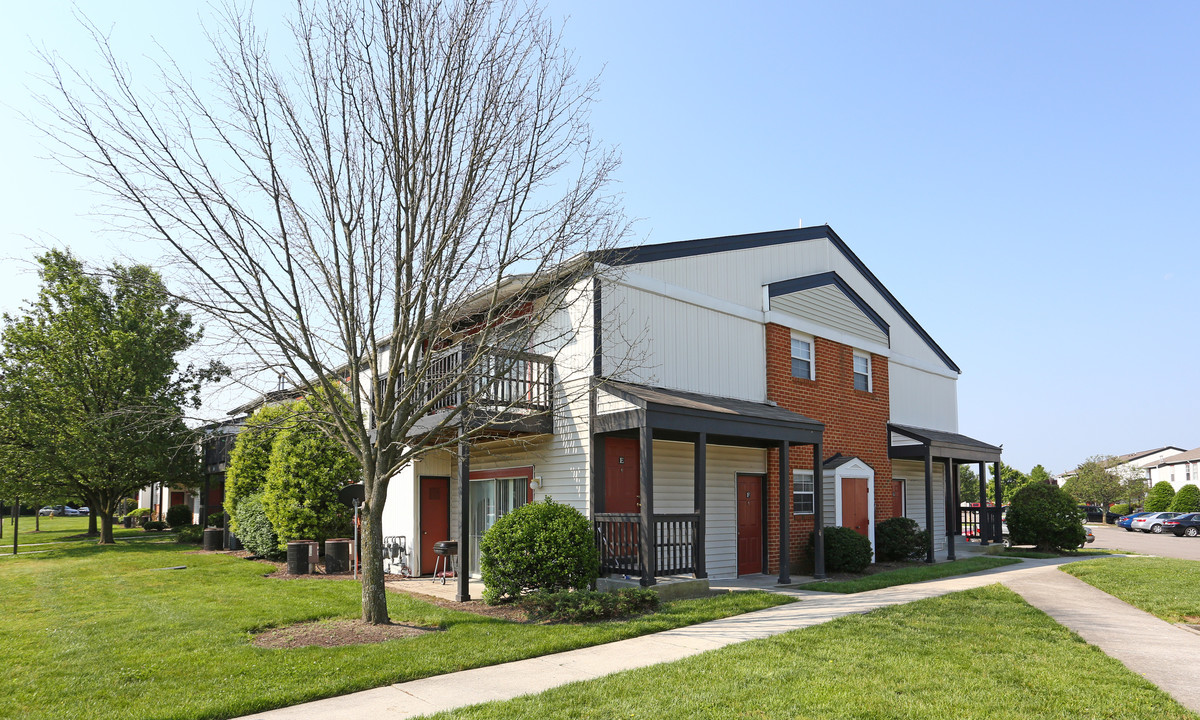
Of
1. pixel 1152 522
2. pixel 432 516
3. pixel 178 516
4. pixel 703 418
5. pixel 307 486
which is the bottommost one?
pixel 1152 522

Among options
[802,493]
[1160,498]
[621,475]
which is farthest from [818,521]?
[1160,498]

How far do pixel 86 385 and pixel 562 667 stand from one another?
2490 cm

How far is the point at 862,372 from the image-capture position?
19938mm

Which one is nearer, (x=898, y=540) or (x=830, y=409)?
(x=898, y=540)

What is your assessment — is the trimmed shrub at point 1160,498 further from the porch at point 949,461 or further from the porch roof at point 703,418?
the porch roof at point 703,418

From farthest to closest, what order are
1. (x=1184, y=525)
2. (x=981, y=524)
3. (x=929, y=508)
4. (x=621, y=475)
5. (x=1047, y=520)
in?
(x=1184, y=525)
(x=981, y=524)
(x=1047, y=520)
(x=929, y=508)
(x=621, y=475)

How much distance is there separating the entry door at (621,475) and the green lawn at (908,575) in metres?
3.55

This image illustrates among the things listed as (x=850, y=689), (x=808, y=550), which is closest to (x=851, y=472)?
(x=808, y=550)

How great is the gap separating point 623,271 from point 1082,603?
889cm

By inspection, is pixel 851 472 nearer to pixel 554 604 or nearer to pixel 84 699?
pixel 554 604

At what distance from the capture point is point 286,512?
18609mm

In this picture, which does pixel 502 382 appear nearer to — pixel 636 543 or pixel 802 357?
pixel 636 543

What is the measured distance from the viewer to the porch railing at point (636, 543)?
39.4 feet

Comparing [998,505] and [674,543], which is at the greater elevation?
[674,543]
